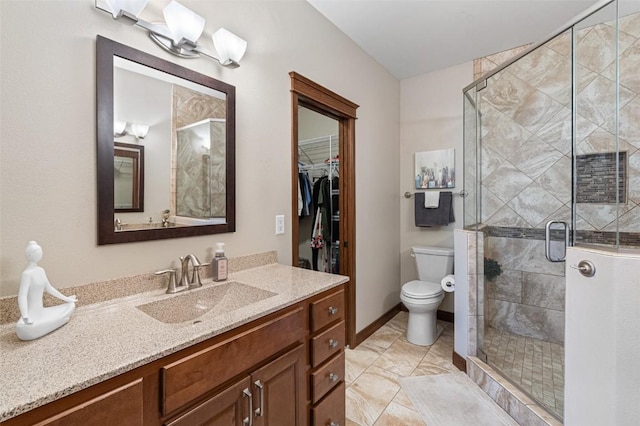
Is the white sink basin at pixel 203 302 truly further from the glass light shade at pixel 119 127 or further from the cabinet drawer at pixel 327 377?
the glass light shade at pixel 119 127

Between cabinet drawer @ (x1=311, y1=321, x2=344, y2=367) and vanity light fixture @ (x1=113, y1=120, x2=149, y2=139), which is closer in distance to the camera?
vanity light fixture @ (x1=113, y1=120, x2=149, y2=139)

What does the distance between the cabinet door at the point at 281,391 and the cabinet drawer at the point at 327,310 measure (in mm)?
128

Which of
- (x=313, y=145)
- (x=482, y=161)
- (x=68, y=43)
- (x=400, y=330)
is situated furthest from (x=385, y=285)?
(x=68, y=43)

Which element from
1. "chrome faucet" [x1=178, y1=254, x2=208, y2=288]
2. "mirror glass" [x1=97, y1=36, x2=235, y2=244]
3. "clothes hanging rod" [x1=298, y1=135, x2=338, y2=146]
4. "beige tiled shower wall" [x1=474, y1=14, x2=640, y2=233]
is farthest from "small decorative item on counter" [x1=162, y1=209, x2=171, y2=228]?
"clothes hanging rod" [x1=298, y1=135, x2=338, y2=146]

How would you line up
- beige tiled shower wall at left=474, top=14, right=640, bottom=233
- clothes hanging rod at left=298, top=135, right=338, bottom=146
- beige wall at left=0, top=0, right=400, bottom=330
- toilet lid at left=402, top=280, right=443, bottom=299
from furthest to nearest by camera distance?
clothes hanging rod at left=298, top=135, right=338, bottom=146 → toilet lid at left=402, top=280, right=443, bottom=299 → beige tiled shower wall at left=474, top=14, right=640, bottom=233 → beige wall at left=0, top=0, right=400, bottom=330

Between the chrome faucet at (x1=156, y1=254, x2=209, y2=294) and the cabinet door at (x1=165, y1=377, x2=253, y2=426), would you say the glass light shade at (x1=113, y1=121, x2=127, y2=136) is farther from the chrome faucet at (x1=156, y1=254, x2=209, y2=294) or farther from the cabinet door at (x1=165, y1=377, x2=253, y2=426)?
the cabinet door at (x1=165, y1=377, x2=253, y2=426)

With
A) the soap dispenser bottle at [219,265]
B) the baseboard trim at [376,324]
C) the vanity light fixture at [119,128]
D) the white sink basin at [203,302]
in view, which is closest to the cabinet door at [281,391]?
the white sink basin at [203,302]

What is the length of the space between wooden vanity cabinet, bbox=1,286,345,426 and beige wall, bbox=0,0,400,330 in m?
0.56

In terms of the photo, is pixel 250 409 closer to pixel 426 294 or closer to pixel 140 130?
pixel 140 130

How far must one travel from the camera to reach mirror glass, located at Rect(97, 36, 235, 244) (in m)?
1.14

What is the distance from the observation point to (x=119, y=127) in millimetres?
1174

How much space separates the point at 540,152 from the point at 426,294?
4.85 ft

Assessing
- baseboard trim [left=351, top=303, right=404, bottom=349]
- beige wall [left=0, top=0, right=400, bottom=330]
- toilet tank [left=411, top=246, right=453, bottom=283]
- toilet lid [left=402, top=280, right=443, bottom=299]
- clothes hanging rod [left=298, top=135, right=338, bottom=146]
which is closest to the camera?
beige wall [left=0, top=0, right=400, bottom=330]

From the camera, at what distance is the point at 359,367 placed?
2.25 meters
